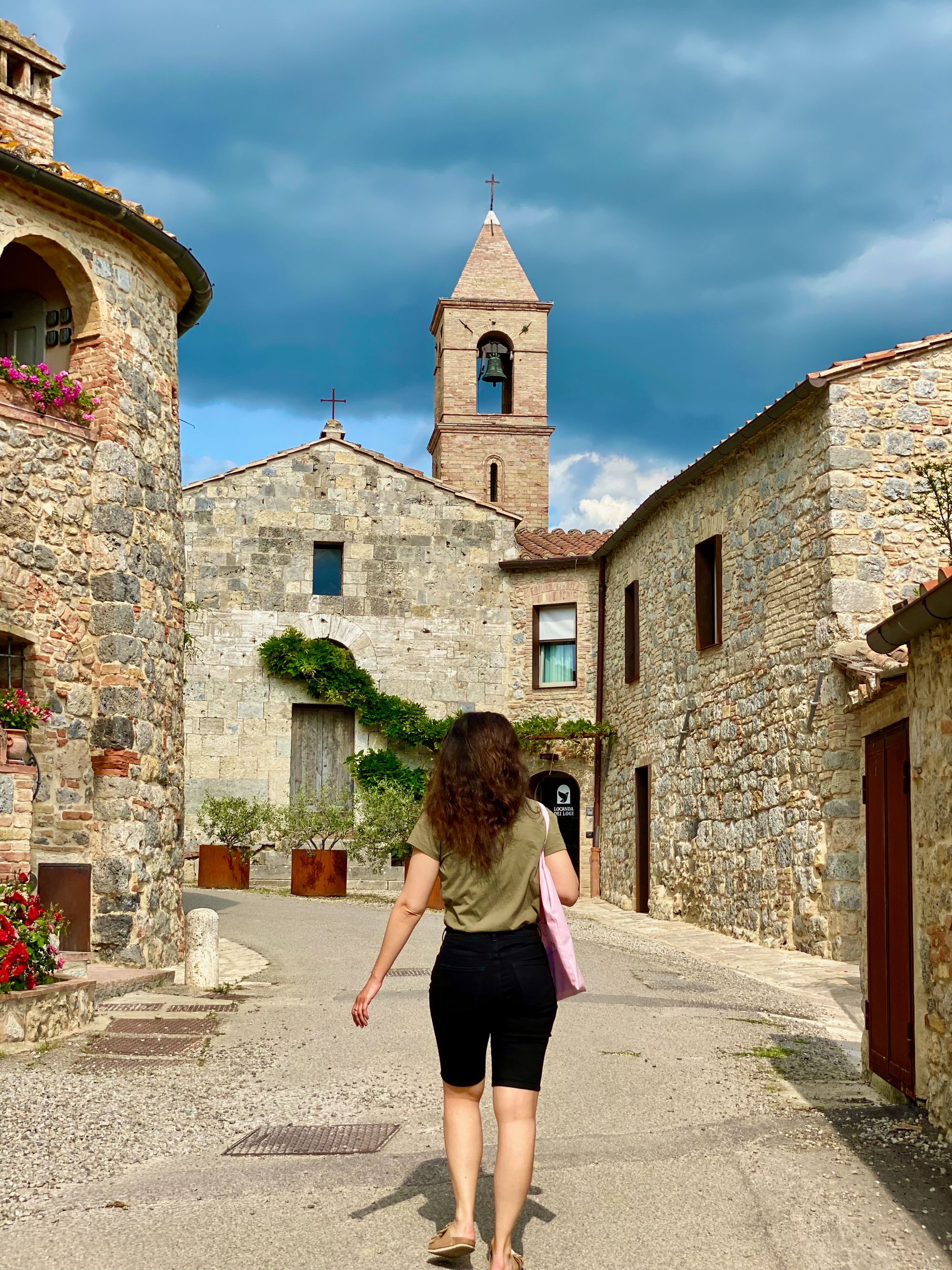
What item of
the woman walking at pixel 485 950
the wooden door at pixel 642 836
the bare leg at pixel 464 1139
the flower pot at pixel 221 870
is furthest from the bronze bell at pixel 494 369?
the bare leg at pixel 464 1139

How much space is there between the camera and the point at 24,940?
7273 mm

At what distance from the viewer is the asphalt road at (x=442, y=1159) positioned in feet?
13.0

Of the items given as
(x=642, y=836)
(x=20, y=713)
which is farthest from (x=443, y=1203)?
(x=642, y=836)

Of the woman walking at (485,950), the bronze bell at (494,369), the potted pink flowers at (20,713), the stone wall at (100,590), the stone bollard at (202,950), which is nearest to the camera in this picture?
the woman walking at (485,950)

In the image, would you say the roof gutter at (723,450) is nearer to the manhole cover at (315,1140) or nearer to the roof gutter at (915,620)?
the roof gutter at (915,620)

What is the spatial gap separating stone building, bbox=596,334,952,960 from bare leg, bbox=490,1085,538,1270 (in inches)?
282

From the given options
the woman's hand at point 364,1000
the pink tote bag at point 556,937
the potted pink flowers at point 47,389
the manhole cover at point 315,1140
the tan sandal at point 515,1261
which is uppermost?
the potted pink flowers at point 47,389

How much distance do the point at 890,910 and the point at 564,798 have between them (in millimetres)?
18144

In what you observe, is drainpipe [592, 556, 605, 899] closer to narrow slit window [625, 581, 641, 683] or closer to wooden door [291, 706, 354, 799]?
narrow slit window [625, 581, 641, 683]

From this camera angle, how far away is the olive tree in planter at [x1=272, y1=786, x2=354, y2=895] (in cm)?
1803

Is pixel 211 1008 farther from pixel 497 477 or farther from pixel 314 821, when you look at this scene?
pixel 497 477

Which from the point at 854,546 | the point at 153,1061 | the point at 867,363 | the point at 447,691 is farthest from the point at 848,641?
the point at 447,691

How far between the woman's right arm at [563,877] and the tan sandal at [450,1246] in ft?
3.30

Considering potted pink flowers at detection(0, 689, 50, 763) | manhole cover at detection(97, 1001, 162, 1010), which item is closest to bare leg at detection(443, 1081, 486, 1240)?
manhole cover at detection(97, 1001, 162, 1010)
